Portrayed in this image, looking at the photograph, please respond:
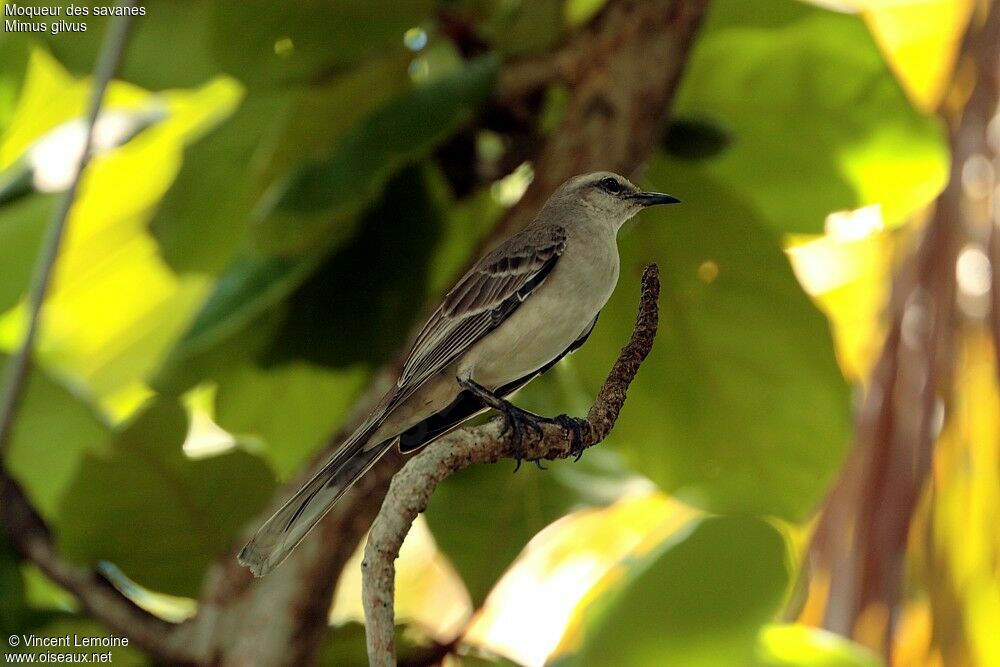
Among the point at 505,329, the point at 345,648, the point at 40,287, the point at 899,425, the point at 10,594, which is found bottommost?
the point at 899,425

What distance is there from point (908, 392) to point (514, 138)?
433mm

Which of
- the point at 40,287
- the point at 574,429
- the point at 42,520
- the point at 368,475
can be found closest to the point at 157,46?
the point at 42,520

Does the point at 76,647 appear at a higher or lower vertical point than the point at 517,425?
lower

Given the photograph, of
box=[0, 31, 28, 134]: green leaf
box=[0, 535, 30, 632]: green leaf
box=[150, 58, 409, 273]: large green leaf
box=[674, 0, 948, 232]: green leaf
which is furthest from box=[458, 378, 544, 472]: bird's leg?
box=[0, 31, 28, 134]: green leaf

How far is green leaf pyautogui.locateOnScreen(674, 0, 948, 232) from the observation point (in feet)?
2.72

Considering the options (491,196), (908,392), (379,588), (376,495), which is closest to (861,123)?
(908,392)

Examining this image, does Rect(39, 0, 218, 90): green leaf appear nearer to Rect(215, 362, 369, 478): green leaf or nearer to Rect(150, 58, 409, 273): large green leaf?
Rect(150, 58, 409, 273): large green leaf

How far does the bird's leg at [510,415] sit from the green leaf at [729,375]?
4cm

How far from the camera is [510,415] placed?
1.48 feet

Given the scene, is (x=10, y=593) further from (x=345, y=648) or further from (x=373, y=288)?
(x=373, y=288)

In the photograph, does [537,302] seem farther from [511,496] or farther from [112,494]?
[112,494]

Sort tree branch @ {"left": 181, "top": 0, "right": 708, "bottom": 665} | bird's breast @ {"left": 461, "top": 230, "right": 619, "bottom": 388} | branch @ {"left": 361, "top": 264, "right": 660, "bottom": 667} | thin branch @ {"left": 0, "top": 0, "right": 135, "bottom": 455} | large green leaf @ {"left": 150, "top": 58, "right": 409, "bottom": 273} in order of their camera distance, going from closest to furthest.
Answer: branch @ {"left": 361, "top": 264, "right": 660, "bottom": 667}
bird's breast @ {"left": 461, "top": 230, "right": 619, "bottom": 388}
thin branch @ {"left": 0, "top": 0, "right": 135, "bottom": 455}
tree branch @ {"left": 181, "top": 0, "right": 708, "bottom": 665}
large green leaf @ {"left": 150, "top": 58, "right": 409, "bottom": 273}

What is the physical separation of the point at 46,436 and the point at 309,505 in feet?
2.32

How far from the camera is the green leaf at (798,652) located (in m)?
0.48
